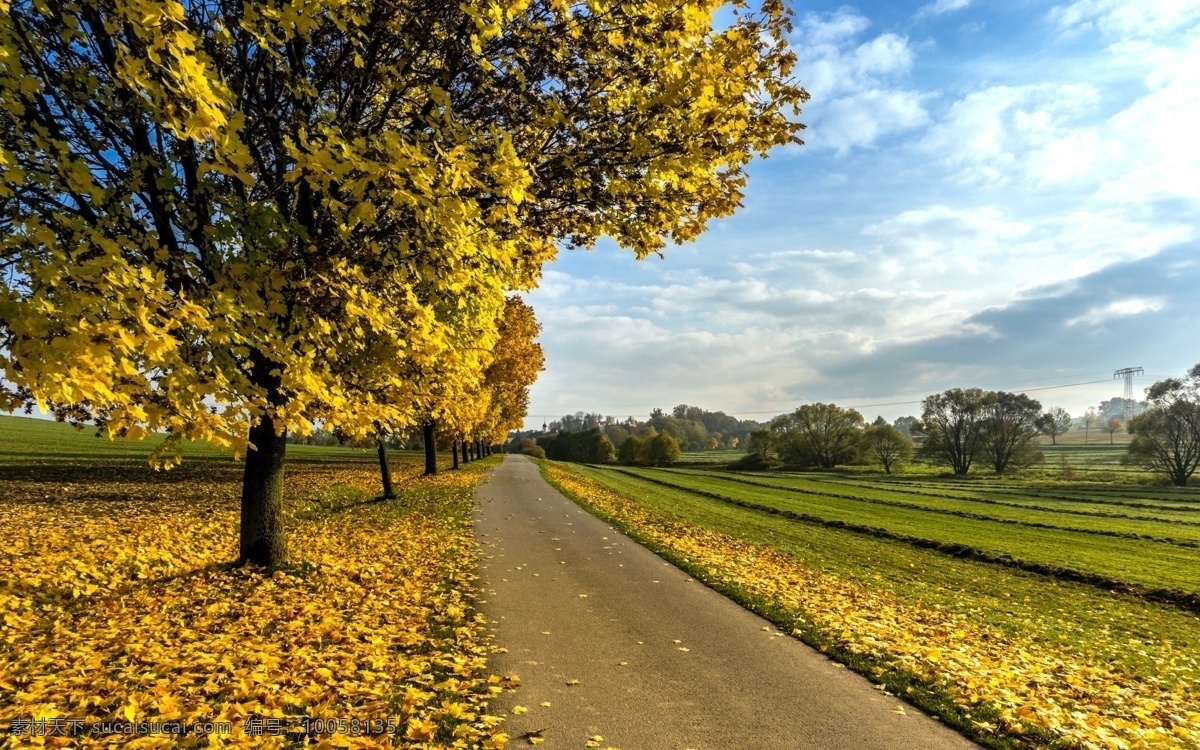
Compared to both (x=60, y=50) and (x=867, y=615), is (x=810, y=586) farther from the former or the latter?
(x=60, y=50)

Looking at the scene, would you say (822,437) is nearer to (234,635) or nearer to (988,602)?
(988,602)

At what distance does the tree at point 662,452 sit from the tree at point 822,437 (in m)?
17.9

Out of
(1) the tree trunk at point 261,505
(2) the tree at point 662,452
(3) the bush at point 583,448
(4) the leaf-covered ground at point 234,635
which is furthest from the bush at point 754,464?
(1) the tree trunk at point 261,505

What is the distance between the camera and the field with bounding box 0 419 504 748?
4.38 metres

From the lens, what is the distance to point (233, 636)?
598cm

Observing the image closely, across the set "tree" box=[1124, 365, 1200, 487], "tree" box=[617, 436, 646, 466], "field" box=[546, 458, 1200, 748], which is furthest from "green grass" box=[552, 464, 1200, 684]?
"tree" box=[617, 436, 646, 466]

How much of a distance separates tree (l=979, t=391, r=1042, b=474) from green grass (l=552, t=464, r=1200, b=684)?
6856 centimetres

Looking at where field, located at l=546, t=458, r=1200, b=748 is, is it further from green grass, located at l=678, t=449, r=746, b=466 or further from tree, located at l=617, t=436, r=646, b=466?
tree, located at l=617, t=436, r=646, b=466

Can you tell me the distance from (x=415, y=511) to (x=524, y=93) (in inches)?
571

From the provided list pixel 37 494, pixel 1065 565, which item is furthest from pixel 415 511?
pixel 1065 565

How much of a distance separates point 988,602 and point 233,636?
47.7ft

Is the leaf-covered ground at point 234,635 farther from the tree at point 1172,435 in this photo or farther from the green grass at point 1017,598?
the tree at point 1172,435

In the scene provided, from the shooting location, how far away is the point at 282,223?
19.8 ft

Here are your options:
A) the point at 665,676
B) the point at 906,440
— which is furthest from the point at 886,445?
the point at 665,676
